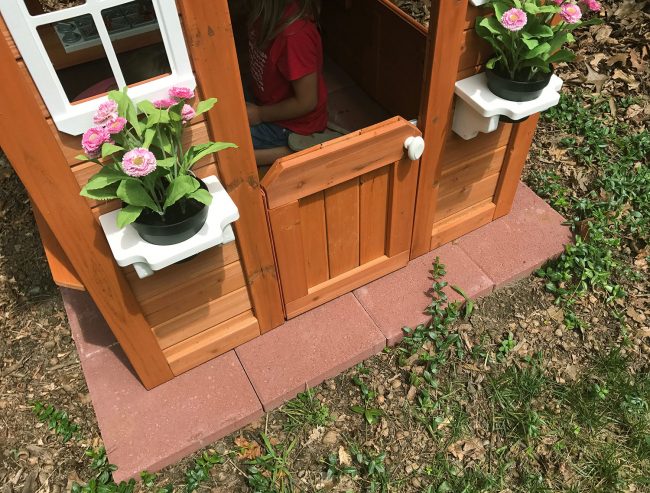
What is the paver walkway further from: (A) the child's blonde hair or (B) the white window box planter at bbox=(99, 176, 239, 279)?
(A) the child's blonde hair

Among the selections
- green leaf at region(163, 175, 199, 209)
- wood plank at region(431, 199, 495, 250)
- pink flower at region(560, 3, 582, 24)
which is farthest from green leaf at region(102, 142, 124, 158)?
wood plank at region(431, 199, 495, 250)

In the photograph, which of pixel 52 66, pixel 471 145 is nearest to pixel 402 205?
pixel 471 145

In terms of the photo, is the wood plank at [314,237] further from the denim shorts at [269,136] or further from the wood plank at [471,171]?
the wood plank at [471,171]

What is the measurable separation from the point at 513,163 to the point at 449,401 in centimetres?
135

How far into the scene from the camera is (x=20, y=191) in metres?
3.72

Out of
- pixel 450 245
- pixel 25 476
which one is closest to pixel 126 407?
pixel 25 476

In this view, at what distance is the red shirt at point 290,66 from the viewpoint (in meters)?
2.40

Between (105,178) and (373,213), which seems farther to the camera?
(373,213)

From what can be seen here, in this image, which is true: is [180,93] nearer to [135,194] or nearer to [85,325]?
[135,194]

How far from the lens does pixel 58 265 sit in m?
2.16

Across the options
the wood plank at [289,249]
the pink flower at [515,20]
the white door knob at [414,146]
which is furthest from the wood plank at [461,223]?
the pink flower at [515,20]

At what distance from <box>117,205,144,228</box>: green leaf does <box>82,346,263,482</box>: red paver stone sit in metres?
1.22

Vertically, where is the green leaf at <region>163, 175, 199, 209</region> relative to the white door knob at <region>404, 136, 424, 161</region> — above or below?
above

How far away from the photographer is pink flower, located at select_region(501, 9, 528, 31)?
1.99 metres
